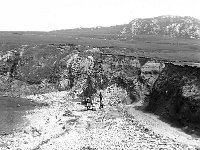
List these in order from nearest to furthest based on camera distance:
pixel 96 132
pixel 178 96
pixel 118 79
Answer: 1. pixel 96 132
2. pixel 178 96
3. pixel 118 79

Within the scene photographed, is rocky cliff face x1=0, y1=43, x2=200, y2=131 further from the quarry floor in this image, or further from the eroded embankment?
the quarry floor

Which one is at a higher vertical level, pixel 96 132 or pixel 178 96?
pixel 178 96

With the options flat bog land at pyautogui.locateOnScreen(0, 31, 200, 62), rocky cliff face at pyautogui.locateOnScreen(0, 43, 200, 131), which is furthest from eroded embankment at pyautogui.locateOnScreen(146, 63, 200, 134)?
flat bog land at pyautogui.locateOnScreen(0, 31, 200, 62)

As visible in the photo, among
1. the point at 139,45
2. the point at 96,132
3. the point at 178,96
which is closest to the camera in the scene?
the point at 96,132

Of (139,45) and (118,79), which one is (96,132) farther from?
(139,45)

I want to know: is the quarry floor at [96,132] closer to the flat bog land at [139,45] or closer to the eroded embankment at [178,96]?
the eroded embankment at [178,96]

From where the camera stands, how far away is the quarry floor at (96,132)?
44281mm

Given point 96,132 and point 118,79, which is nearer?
point 96,132

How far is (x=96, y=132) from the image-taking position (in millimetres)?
50219

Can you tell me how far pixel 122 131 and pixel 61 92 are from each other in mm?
35128

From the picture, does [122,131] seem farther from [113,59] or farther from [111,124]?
[113,59]

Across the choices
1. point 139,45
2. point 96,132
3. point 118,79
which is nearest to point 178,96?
point 96,132

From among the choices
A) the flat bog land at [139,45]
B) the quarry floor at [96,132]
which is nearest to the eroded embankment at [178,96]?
the quarry floor at [96,132]

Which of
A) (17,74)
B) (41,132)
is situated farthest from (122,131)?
(17,74)
